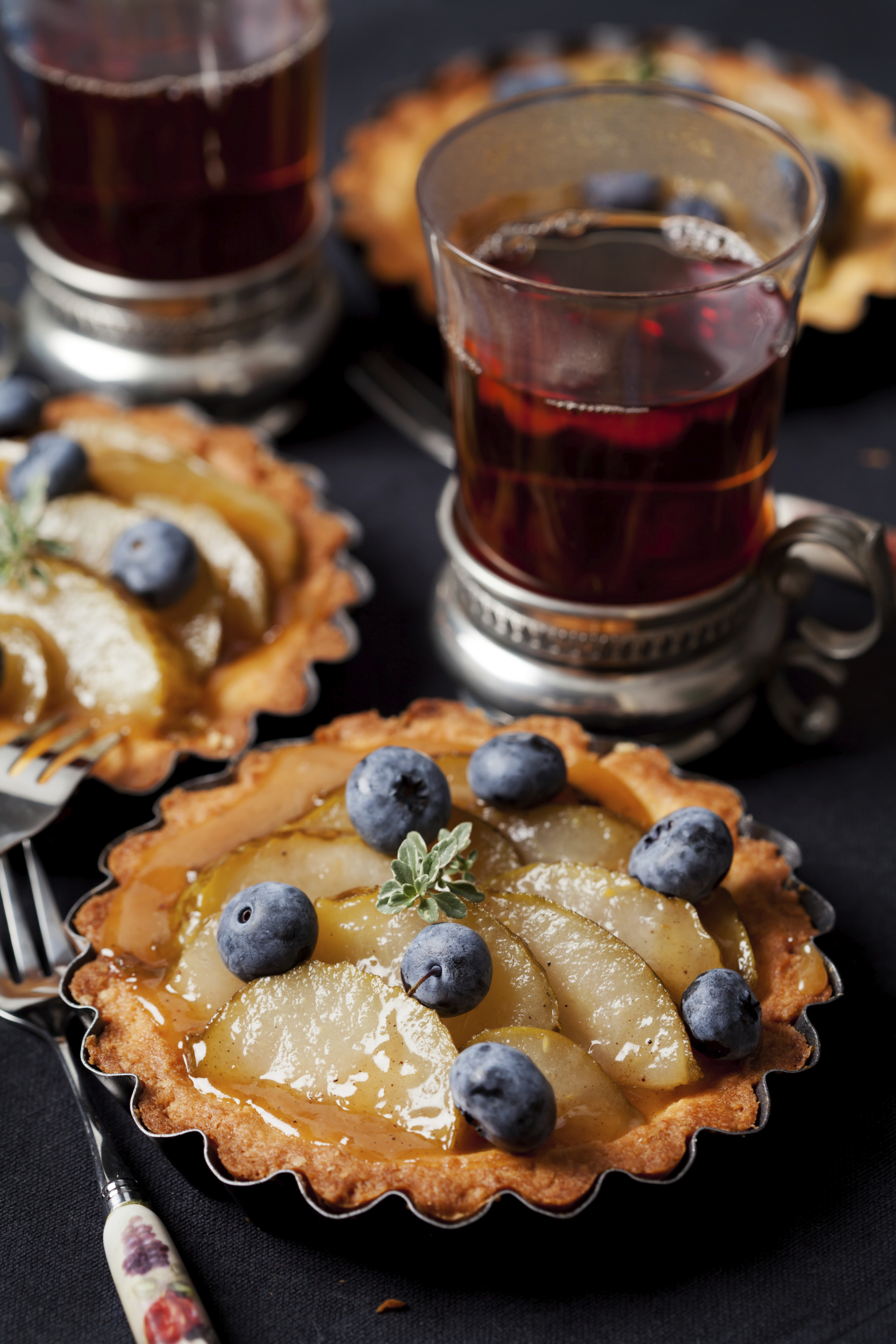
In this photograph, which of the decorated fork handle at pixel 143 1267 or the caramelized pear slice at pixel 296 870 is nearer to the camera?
the decorated fork handle at pixel 143 1267

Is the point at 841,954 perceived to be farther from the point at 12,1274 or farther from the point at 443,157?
the point at 443,157

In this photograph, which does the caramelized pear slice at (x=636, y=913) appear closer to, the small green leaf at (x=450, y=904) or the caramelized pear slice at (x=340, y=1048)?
the small green leaf at (x=450, y=904)

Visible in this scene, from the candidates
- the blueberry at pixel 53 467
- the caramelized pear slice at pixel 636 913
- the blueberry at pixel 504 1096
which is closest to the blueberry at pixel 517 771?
the caramelized pear slice at pixel 636 913

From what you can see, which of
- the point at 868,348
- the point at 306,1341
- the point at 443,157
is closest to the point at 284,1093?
the point at 306,1341

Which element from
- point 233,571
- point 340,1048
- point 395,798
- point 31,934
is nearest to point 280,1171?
point 340,1048

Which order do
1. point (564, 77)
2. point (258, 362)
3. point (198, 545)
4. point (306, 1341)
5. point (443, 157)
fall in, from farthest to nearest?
point (564, 77) < point (258, 362) < point (198, 545) < point (443, 157) < point (306, 1341)
